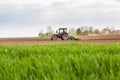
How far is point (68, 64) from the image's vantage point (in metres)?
3.98

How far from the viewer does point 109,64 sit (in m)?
3.91

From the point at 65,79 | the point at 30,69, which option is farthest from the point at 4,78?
the point at 65,79

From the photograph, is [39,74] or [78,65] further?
[78,65]

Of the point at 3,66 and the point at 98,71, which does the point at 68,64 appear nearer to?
Answer: the point at 98,71

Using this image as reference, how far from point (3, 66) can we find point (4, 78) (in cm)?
79

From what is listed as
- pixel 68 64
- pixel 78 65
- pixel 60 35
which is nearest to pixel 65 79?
pixel 78 65

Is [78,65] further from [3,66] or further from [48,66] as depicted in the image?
[3,66]

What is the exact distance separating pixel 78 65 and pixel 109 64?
0.42 metres

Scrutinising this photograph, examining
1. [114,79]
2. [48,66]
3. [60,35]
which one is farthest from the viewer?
[60,35]

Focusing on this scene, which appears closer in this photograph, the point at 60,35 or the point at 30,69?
the point at 30,69

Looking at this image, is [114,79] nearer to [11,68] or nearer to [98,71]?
[98,71]

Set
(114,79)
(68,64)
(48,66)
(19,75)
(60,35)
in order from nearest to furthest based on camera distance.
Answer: (114,79) → (19,75) → (48,66) → (68,64) → (60,35)

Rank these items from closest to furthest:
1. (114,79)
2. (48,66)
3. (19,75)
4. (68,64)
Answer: (114,79) → (19,75) → (48,66) → (68,64)

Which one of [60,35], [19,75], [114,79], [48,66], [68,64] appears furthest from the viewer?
[60,35]
